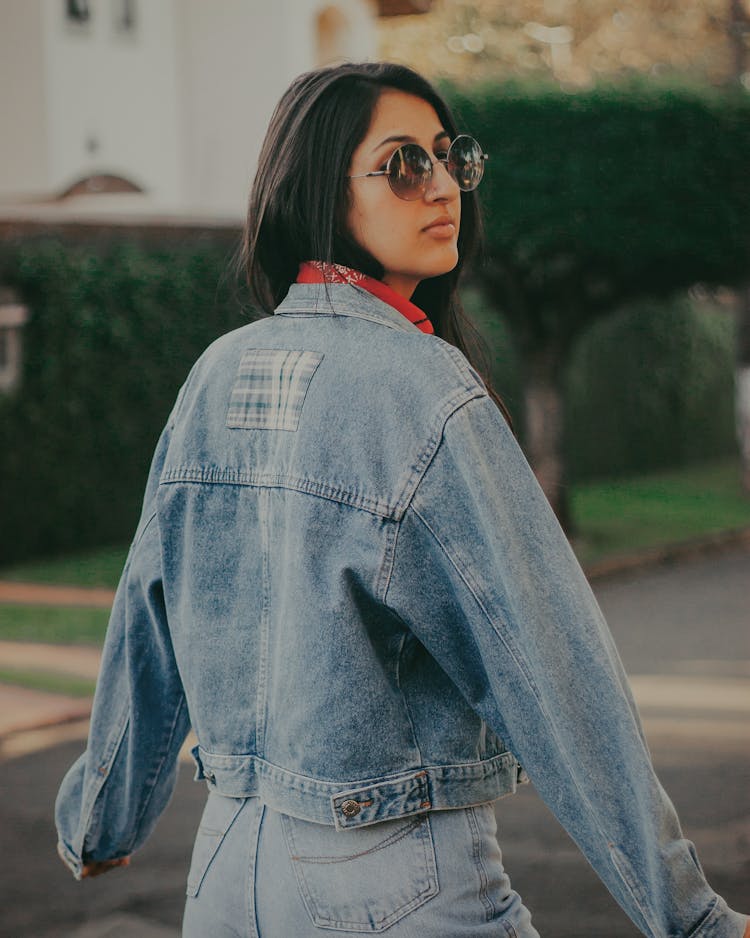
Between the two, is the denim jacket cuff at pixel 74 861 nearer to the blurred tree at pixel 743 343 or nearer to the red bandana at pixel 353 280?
the red bandana at pixel 353 280

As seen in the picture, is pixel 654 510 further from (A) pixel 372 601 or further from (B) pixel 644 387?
(A) pixel 372 601

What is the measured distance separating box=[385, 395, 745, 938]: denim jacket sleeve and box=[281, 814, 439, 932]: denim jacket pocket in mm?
172

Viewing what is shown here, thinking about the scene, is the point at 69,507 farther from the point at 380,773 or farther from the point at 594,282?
the point at 380,773

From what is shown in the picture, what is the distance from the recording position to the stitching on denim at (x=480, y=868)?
1.59m

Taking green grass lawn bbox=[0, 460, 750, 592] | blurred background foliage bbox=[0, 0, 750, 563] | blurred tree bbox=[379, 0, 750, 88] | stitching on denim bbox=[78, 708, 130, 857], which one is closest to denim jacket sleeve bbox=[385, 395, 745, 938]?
stitching on denim bbox=[78, 708, 130, 857]

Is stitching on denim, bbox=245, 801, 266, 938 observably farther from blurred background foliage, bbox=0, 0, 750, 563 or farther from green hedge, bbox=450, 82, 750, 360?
green hedge, bbox=450, 82, 750, 360

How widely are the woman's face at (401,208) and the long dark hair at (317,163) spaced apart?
0.01 m

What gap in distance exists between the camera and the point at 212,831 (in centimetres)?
172

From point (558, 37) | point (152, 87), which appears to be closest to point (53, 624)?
point (152, 87)

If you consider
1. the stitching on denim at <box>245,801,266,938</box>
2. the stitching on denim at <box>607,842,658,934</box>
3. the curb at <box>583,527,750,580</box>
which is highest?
the stitching on denim at <box>607,842,658,934</box>

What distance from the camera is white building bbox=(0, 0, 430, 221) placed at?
720 inches

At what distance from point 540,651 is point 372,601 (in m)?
0.20

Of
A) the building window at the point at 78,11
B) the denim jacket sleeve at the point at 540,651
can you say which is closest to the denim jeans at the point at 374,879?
the denim jacket sleeve at the point at 540,651

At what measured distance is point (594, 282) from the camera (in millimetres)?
12750
